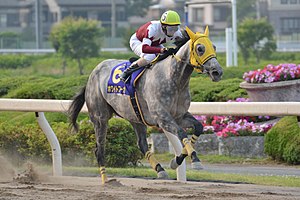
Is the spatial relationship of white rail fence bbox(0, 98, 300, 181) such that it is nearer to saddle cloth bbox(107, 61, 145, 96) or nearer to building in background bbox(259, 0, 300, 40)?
saddle cloth bbox(107, 61, 145, 96)

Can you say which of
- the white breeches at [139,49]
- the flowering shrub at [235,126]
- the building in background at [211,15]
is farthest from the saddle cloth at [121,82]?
the building in background at [211,15]

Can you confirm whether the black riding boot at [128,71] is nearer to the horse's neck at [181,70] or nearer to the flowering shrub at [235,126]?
the horse's neck at [181,70]

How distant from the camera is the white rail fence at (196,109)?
8680mm

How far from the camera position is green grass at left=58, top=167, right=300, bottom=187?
9258 millimetres

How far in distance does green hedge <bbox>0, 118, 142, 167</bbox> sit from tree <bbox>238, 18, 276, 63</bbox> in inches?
1044

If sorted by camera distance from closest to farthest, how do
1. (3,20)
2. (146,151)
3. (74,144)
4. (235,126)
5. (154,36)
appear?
(154,36), (146,151), (74,144), (235,126), (3,20)

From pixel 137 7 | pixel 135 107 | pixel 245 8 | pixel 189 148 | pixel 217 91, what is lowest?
pixel 245 8

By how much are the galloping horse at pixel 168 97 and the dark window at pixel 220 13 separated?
53.4m

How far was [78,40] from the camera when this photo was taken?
130 ft

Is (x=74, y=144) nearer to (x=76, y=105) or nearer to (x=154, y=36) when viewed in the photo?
(x=76, y=105)

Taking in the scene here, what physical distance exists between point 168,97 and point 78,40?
31.1 metres

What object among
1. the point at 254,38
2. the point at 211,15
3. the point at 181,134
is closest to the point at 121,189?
the point at 181,134

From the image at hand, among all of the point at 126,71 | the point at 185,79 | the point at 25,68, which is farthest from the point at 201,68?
the point at 25,68

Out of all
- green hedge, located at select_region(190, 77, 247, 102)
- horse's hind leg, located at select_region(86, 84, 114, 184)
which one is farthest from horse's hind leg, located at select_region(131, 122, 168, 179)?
green hedge, located at select_region(190, 77, 247, 102)
